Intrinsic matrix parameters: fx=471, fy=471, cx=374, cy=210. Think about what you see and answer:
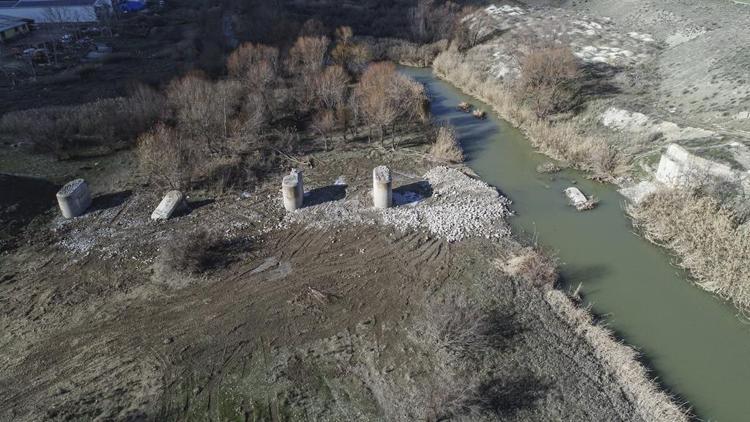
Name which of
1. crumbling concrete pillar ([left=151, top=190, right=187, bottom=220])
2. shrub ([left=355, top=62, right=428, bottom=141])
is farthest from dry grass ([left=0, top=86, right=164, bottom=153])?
shrub ([left=355, top=62, right=428, bottom=141])

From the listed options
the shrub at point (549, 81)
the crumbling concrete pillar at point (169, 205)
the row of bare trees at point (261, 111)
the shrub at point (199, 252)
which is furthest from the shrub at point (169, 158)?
the shrub at point (549, 81)

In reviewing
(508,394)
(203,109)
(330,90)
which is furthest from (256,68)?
(508,394)

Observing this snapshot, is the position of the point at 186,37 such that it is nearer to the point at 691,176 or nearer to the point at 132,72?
the point at 132,72

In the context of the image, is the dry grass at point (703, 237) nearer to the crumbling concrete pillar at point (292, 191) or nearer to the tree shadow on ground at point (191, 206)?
the crumbling concrete pillar at point (292, 191)

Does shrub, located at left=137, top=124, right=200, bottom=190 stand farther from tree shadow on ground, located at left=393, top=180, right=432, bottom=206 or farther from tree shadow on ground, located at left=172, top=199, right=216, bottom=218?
tree shadow on ground, located at left=393, top=180, right=432, bottom=206

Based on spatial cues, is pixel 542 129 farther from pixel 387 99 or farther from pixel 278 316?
pixel 278 316

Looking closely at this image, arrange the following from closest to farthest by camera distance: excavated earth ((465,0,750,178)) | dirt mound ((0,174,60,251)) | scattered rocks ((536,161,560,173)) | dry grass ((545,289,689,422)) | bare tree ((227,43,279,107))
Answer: dry grass ((545,289,689,422)), dirt mound ((0,174,60,251)), excavated earth ((465,0,750,178)), scattered rocks ((536,161,560,173)), bare tree ((227,43,279,107))

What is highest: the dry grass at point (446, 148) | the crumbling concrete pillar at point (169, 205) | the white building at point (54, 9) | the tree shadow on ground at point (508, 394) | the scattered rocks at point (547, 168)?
the white building at point (54, 9)
